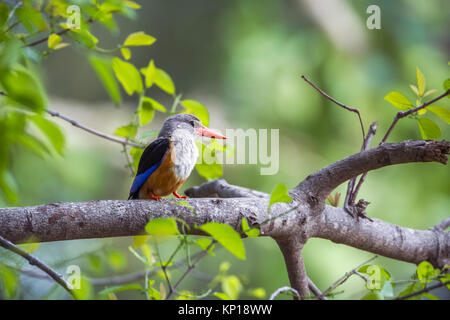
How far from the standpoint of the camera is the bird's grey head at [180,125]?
165 cm

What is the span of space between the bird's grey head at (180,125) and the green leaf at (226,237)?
99cm

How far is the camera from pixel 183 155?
1557 mm

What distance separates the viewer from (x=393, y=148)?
1.07 meters

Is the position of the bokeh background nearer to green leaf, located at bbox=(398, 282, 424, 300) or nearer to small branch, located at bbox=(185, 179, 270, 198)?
small branch, located at bbox=(185, 179, 270, 198)

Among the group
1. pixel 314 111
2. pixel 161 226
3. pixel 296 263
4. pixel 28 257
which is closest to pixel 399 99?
pixel 296 263

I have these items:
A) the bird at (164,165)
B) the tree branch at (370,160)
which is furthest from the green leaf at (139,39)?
the tree branch at (370,160)

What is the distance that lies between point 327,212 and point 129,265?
3.67 meters

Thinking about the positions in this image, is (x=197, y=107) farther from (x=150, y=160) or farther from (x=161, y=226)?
(x=161, y=226)

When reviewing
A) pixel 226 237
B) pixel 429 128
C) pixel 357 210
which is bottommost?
pixel 357 210

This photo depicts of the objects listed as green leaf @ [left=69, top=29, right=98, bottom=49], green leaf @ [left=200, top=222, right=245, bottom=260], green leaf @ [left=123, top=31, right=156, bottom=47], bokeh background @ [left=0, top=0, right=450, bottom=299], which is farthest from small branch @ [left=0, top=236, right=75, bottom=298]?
bokeh background @ [left=0, top=0, right=450, bottom=299]

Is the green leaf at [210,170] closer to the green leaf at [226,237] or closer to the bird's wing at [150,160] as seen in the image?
the bird's wing at [150,160]

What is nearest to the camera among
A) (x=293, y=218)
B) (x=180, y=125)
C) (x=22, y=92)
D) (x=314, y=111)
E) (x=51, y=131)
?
(x=22, y=92)

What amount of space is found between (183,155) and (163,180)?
0.36 feet

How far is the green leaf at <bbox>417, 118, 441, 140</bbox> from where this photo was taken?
1.07 metres
